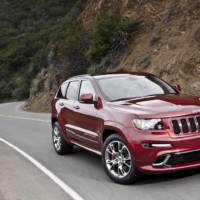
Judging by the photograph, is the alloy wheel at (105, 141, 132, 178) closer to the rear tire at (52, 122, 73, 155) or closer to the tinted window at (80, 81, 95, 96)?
the tinted window at (80, 81, 95, 96)

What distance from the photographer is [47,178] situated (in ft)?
27.1

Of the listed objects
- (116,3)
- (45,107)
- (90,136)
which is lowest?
(45,107)

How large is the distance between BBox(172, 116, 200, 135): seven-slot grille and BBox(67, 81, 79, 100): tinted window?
3.06m

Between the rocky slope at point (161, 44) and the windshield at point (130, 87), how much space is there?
37.0 feet

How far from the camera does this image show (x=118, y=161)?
7.48 metres

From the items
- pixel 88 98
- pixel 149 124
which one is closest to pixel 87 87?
pixel 88 98

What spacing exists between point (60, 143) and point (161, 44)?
15564 mm

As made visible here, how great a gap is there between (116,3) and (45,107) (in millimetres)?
8868

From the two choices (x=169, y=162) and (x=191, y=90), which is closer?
(x=169, y=162)

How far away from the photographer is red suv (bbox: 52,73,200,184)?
686cm

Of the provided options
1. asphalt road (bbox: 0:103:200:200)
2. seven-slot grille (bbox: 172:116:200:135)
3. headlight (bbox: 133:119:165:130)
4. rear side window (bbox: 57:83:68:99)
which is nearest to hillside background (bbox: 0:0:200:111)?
rear side window (bbox: 57:83:68:99)

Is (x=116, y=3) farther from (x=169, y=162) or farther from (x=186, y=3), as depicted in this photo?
(x=169, y=162)

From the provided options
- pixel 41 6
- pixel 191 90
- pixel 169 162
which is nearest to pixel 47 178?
pixel 169 162

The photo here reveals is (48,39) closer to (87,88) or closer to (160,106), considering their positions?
(87,88)
